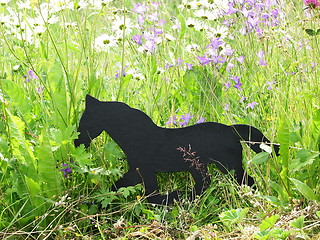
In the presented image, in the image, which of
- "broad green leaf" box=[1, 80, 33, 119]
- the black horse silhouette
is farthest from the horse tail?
"broad green leaf" box=[1, 80, 33, 119]

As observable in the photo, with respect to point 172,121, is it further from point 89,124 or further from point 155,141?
point 89,124

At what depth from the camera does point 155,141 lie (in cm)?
223

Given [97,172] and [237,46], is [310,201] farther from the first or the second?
[237,46]

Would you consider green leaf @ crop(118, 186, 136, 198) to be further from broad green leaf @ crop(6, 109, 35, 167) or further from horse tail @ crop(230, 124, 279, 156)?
horse tail @ crop(230, 124, 279, 156)

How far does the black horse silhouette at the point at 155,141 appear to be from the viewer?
2.21 m

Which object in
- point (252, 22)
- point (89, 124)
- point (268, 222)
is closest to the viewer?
point (268, 222)

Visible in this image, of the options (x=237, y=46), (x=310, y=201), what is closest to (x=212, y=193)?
(x=310, y=201)

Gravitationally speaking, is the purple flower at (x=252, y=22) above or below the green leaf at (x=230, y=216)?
above

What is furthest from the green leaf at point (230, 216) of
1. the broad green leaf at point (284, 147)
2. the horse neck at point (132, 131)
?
the horse neck at point (132, 131)

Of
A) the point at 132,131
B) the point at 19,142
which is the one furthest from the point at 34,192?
the point at 132,131

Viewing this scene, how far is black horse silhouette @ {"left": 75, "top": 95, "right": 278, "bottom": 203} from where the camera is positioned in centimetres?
221

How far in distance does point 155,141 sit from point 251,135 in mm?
420

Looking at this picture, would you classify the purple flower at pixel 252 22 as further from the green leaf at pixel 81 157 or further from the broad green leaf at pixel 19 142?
the broad green leaf at pixel 19 142

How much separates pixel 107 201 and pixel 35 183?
32 cm
